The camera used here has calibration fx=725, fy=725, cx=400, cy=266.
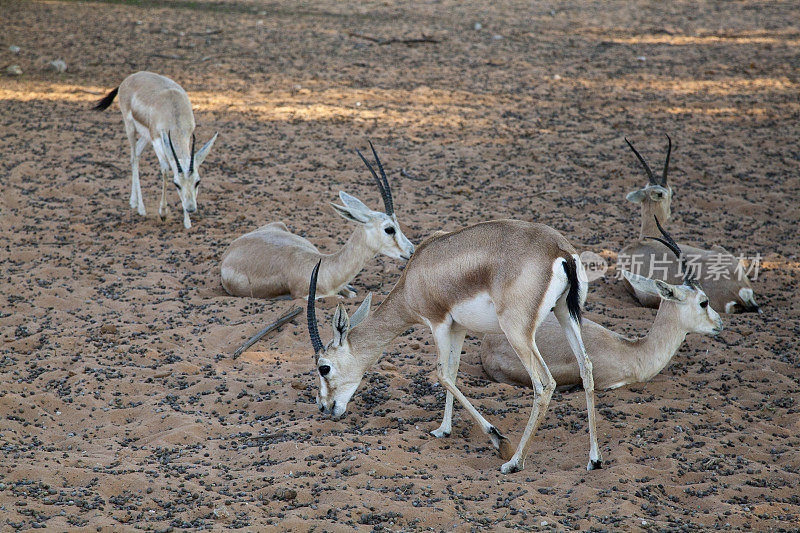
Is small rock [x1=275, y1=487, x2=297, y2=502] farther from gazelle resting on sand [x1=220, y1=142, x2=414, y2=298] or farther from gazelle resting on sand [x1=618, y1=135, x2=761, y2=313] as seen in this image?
gazelle resting on sand [x1=618, y1=135, x2=761, y2=313]

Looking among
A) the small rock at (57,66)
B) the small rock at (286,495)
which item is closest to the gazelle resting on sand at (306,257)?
the small rock at (286,495)

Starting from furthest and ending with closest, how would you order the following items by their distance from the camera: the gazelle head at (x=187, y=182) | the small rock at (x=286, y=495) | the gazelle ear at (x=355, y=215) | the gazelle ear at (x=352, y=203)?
the gazelle head at (x=187, y=182) → the gazelle ear at (x=352, y=203) → the gazelle ear at (x=355, y=215) → the small rock at (x=286, y=495)

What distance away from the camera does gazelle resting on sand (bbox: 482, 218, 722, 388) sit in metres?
4.98

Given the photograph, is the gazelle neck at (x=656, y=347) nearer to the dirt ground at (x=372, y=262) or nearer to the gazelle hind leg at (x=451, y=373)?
the dirt ground at (x=372, y=262)

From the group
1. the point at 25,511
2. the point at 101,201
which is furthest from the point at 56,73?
the point at 25,511

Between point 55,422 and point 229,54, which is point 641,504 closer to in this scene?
point 55,422

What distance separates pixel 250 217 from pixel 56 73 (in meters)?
7.19

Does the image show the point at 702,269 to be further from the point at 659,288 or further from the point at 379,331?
the point at 379,331

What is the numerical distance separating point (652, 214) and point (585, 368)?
3.67 metres

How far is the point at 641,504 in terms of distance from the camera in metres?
3.59

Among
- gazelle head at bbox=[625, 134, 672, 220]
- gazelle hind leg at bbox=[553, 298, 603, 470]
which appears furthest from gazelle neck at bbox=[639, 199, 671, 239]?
gazelle hind leg at bbox=[553, 298, 603, 470]

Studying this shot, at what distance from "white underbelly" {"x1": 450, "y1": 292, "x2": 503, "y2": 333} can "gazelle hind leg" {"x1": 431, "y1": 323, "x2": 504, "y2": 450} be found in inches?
4.8

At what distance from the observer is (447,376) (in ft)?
14.2

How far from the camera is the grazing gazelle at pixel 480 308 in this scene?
155 inches
